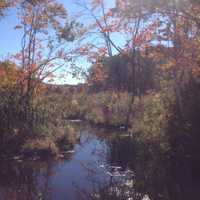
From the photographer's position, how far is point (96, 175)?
10.9 metres

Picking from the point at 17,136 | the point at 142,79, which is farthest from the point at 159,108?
the point at 142,79

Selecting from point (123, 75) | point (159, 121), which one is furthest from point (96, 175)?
point (123, 75)

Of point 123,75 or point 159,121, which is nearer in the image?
point 159,121

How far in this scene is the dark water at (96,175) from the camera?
27.0 feet

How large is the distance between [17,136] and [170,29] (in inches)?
254

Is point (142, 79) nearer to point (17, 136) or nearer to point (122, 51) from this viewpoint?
point (122, 51)

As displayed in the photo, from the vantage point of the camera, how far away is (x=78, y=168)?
12.1 m

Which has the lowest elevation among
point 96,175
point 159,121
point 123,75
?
point 96,175

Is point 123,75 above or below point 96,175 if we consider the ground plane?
above

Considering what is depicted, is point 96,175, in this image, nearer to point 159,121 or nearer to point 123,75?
point 159,121

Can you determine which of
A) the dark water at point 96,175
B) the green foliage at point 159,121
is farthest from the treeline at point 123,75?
the green foliage at point 159,121

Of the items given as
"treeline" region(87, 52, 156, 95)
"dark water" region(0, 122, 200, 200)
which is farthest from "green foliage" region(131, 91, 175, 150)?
"treeline" region(87, 52, 156, 95)

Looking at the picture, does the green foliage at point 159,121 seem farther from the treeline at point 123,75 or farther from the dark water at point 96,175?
the treeline at point 123,75

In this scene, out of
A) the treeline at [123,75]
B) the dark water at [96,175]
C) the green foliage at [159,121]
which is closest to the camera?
the dark water at [96,175]
